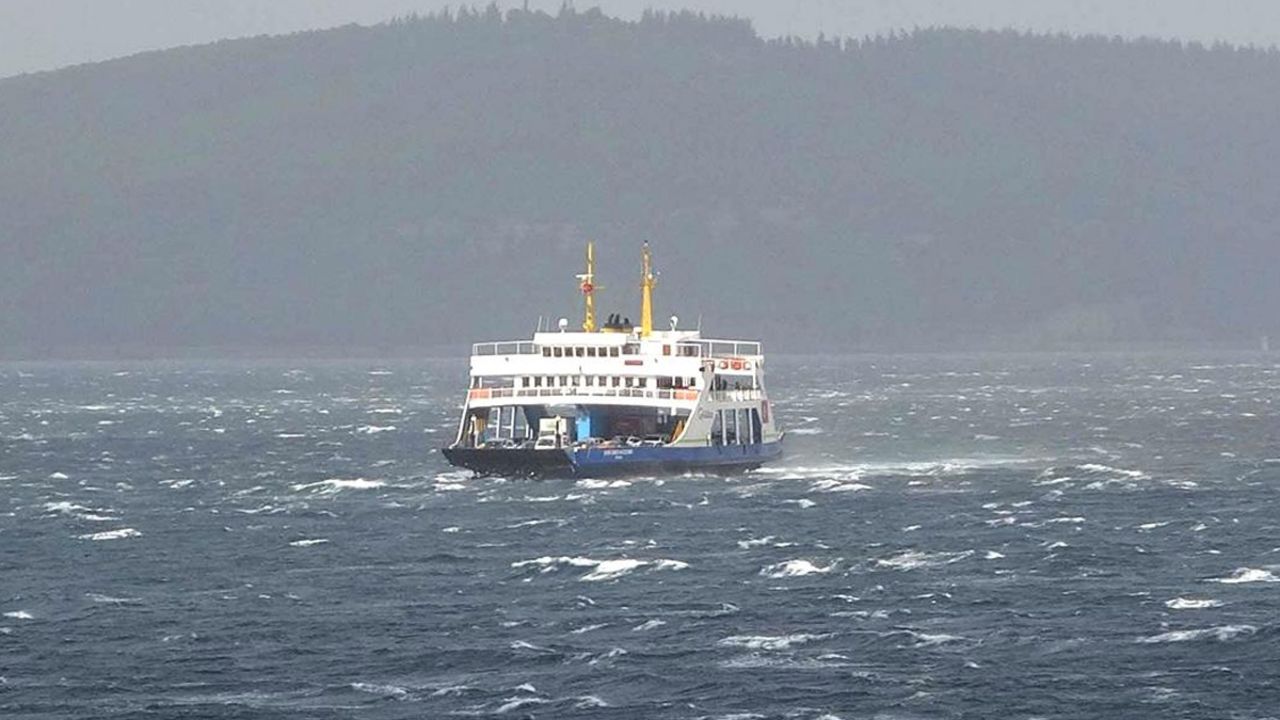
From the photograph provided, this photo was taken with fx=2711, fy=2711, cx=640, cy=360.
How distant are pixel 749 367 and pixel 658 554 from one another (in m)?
44.6

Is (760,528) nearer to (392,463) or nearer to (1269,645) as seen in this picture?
(1269,645)

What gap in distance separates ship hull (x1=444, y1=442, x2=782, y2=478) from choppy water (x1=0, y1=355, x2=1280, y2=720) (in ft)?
4.12

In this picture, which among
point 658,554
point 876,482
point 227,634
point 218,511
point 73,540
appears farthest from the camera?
point 876,482

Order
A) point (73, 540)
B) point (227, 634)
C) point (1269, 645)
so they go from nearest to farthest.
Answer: point (1269, 645), point (227, 634), point (73, 540)

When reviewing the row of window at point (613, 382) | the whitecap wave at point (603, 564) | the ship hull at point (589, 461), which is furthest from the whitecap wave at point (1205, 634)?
the row of window at point (613, 382)

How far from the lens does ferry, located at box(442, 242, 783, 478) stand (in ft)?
427

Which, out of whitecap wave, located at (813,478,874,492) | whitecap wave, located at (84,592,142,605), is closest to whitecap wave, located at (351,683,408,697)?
whitecap wave, located at (84,592,142,605)

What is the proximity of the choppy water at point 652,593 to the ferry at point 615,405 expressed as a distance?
2365mm

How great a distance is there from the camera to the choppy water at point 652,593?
67.8 meters

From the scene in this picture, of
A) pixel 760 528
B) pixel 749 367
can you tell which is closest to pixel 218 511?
pixel 760 528

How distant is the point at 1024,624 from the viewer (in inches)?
3051

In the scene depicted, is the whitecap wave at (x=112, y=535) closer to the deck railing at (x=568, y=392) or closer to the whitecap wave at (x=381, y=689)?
the deck railing at (x=568, y=392)

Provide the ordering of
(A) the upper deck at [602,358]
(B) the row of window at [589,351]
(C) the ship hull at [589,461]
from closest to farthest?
(C) the ship hull at [589,461] → (A) the upper deck at [602,358] → (B) the row of window at [589,351]

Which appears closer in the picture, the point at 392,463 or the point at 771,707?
the point at 771,707
